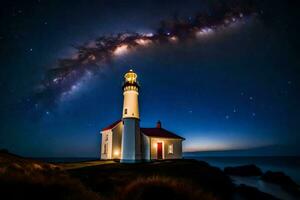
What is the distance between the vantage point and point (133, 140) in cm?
2317

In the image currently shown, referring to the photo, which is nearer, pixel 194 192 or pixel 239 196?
pixel 194 192

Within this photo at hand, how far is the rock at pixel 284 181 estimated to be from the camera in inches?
846

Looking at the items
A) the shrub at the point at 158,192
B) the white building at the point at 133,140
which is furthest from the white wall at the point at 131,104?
the shrub at the point at 158,192

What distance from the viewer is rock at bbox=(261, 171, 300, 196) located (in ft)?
70.5

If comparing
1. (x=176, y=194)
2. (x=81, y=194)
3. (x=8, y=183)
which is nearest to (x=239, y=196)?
(x=176, y=194)

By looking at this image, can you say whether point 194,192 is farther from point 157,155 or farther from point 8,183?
point 157,155

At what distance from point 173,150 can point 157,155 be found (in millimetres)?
2631

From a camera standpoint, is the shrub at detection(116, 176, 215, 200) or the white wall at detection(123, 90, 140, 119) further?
the white wall at detection(123, 90, 140, 119)

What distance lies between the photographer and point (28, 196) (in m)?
5.26

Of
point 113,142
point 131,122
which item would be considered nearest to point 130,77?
point 131,122

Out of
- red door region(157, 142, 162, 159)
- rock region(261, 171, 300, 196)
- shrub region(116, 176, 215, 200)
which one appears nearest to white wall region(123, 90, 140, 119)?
red door region(157, 142, 162, 159)

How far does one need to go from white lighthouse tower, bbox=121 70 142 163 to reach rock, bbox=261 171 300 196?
53.6ft

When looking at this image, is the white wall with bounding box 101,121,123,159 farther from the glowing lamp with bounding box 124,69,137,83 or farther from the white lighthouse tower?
the glowing lamp with bounding box 124,69,137,83

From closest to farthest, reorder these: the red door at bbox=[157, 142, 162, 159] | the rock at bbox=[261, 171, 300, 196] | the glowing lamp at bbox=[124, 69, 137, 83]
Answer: the rock at bbox=[261, 171, 300, 196], the glowing lamp at bbox=[124, 69, 137, 83], the red door at bbox=[157, 142, 162, 159]
